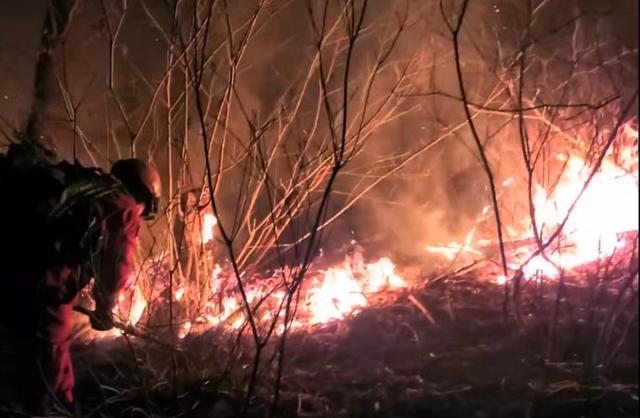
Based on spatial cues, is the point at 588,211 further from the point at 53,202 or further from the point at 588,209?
the point at 53,202

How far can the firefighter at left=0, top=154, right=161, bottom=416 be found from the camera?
11.7 ft

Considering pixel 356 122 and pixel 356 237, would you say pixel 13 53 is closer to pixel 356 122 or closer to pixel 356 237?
pixel 356 122

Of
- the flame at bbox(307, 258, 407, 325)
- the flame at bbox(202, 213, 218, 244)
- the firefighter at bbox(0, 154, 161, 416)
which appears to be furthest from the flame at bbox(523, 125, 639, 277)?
the flame at bbox(202, 213, 218, 244)

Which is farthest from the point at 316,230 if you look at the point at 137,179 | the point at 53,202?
the point at 53,202

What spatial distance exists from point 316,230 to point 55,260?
1462 mm

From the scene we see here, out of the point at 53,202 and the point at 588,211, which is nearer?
the point at 53,202

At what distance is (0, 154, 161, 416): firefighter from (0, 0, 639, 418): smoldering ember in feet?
0.04

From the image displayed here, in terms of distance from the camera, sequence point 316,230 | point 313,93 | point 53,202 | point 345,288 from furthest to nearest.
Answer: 1. point 313,93
2. point 345,288
3. point 53,202
4. point 316,230

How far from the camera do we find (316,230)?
327 centimetres

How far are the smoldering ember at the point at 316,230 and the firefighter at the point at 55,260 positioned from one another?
12 millimetres

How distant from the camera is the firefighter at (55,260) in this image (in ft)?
11.7

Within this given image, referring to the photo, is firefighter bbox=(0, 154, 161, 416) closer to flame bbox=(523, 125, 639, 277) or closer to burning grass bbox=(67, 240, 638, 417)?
burning grass bbox=(67, 240, 638, 417)

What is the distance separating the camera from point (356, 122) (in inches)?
232

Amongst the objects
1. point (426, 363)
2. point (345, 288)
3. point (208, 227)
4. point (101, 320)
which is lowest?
point (426, 363)
